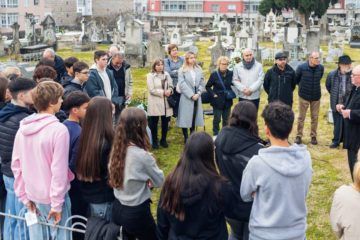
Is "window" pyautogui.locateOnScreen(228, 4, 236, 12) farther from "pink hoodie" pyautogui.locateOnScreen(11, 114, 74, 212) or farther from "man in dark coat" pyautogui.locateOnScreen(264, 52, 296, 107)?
"pink hoodie" pyautogui.locateOnScreen(11, 114, 74, 212)

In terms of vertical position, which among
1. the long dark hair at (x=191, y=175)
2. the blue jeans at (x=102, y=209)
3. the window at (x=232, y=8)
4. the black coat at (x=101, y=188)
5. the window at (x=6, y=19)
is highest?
the window at (x=232, y=8)

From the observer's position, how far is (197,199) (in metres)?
3.49

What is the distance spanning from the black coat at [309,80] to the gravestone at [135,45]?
11007 mm

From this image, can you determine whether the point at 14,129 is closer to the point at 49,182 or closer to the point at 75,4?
the point at 49,182

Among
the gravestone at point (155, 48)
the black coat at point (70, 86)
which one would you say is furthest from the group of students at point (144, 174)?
the gravestone at point (155, 48)

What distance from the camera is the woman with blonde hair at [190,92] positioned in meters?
8.46

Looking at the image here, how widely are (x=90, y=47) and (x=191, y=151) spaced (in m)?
25.8

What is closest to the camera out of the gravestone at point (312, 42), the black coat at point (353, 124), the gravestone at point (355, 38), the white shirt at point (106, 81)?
the black coat at point (353, 124)

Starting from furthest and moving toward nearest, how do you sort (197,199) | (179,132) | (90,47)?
1. (90,47)
2. (179,132)
3. (197,199)

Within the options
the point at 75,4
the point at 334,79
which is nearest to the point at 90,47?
the point at 334,79

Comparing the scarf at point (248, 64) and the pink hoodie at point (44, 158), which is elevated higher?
the scarf at point (248, 64)

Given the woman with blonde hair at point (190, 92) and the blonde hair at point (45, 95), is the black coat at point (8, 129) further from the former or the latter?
the woman with blonde hair at point (190, 92)

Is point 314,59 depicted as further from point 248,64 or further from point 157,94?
point 157,94

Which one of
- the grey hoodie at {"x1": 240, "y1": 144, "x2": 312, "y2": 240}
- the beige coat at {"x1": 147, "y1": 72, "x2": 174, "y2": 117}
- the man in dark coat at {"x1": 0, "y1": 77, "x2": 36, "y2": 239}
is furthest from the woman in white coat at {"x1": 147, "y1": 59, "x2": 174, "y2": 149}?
the grey hoodie at {"x1": 240, "y1": 144, "x2": 312, "y2": 240}
